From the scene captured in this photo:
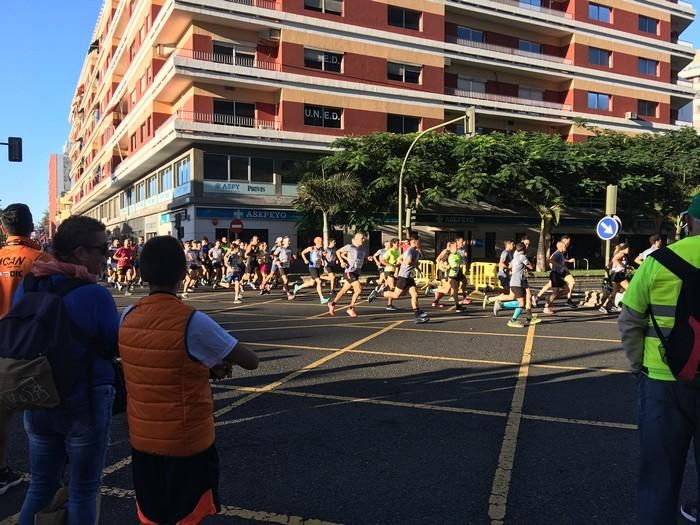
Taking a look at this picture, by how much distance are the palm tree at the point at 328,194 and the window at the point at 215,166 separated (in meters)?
5.13

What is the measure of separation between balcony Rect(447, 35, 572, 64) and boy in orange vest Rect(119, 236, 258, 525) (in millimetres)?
34760

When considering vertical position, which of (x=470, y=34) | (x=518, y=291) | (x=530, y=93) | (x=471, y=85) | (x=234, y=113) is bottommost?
(x=518, y=291)

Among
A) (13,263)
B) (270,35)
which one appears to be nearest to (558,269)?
(13,263)

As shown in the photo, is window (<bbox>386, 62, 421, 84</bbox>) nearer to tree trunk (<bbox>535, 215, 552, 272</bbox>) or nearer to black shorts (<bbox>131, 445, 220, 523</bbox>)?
tree trunk (<bbox>535, 215, 552, 272</bbox>)

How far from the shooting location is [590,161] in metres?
28.6

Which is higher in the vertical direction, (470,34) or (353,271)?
(470,34)

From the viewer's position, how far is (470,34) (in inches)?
1366

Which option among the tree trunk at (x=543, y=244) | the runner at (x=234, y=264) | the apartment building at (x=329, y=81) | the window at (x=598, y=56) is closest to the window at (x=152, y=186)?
the apartment building at (x=329, y=81)

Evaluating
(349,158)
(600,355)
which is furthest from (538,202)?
(600,355)

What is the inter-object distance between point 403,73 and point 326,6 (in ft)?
18.0

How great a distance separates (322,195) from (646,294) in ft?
71.1

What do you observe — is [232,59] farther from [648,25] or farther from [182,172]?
[648,25]

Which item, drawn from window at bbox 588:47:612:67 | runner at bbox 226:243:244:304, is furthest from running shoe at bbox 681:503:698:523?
window at bbox 588:47:612:67

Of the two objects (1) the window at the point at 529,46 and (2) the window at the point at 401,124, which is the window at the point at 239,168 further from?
(1) the window at the point at 529,46
